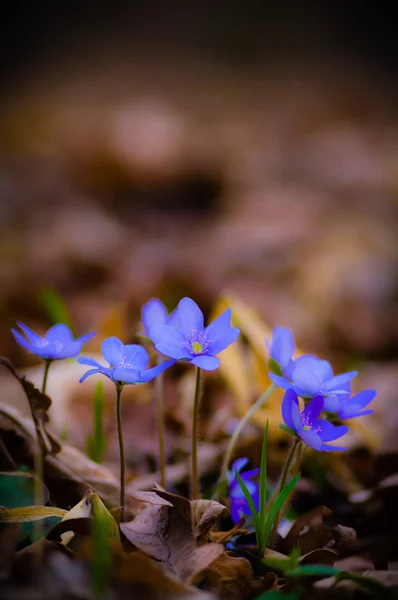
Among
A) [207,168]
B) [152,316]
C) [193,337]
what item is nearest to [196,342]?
[193,337]

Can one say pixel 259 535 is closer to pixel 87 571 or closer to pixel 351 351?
pixel 87 571

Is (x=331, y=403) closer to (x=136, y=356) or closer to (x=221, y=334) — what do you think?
(x=221, y=334)

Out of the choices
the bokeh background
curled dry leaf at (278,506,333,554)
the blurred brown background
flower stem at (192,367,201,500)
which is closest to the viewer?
flower stem at (192,367,201,500)

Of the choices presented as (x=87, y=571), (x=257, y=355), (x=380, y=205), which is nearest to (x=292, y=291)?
(x=257, y=355)

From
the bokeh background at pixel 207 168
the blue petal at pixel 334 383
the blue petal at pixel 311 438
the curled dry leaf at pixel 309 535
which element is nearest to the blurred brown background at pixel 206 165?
the bokeh background at pixel 207 168

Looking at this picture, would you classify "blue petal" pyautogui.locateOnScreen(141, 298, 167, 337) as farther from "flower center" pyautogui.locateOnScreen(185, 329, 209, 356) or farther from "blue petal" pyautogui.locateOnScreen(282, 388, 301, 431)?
"blue petal" pyautogui.locateOnScreen(282, 388, 301, 431)

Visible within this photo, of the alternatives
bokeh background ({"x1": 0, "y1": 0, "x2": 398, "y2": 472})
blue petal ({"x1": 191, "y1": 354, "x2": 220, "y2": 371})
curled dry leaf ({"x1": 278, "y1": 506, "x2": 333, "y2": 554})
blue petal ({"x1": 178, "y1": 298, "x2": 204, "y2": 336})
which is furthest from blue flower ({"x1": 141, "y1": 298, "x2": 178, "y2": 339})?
bokeh background ({"x1": 0, "y1": 0, "x2": 398, "y2": 472})

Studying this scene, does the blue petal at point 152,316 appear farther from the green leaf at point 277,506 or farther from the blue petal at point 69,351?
the green leaf at point 277,506
